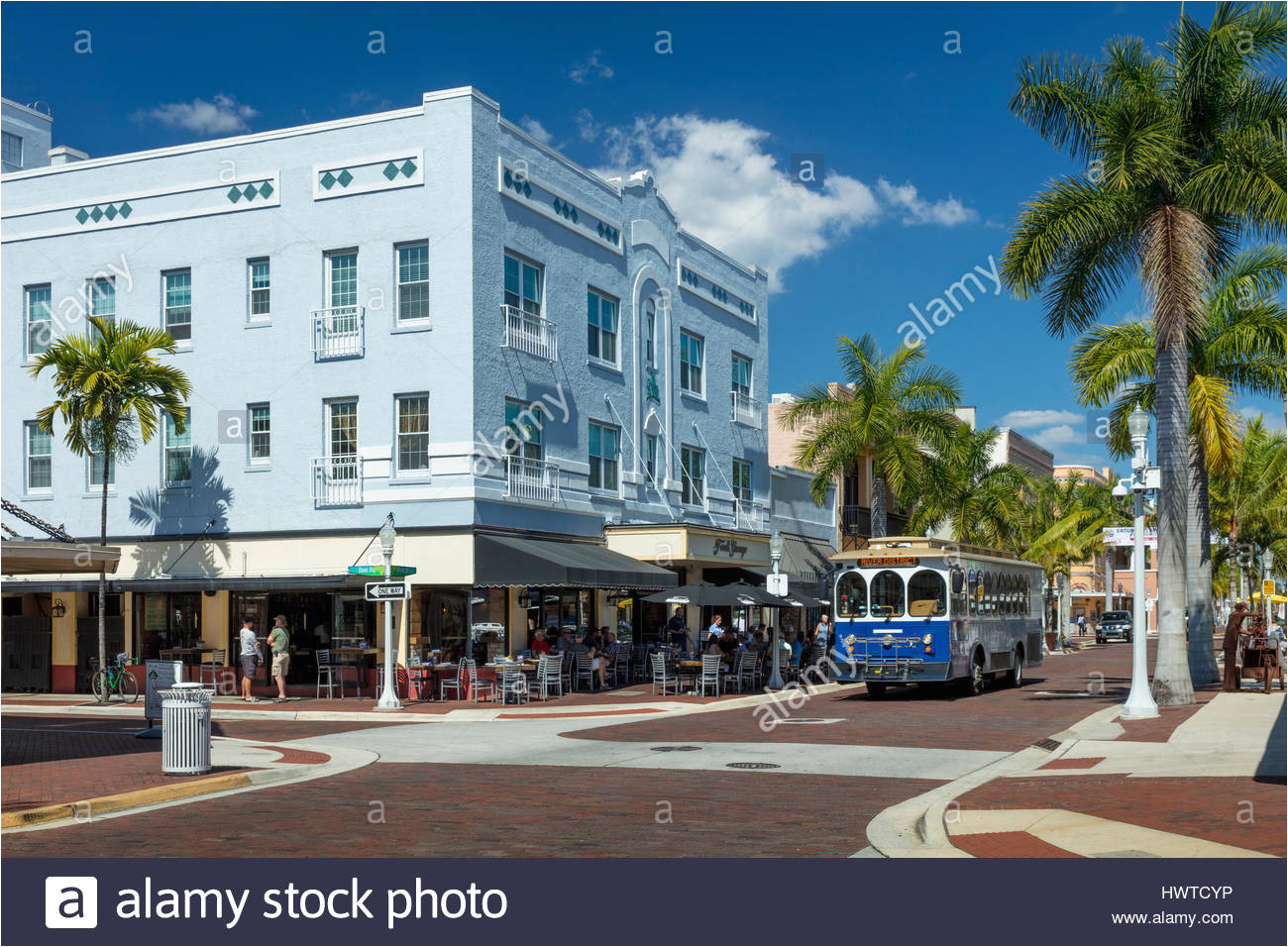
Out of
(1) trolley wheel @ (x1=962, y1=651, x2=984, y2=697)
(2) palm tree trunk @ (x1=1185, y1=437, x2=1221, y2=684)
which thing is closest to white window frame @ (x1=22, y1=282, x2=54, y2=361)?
(1) trolley wheel @ (x1=962, y1=651, x2=984, y2=697)

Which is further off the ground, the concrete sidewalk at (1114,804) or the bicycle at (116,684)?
the concrete sidewalk at (1114,804)

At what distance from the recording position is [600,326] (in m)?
35.2

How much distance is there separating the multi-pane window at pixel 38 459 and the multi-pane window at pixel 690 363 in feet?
56.4

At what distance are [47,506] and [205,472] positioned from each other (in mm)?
4588

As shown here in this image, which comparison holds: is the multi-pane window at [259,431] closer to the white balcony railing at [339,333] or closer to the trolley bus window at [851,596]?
the white balcony railing at [339,333]

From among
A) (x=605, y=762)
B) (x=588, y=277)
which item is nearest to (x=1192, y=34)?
(x=588, y=277)

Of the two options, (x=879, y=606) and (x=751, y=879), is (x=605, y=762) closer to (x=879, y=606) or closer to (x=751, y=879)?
(x=751, y=879)

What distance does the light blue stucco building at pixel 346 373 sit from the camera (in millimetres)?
29219

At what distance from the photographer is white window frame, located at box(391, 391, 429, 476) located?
29.4 m

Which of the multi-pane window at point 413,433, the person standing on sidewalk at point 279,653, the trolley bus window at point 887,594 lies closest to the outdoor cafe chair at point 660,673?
the trolley bus window at point 887,594

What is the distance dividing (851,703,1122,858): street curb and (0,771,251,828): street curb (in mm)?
6992

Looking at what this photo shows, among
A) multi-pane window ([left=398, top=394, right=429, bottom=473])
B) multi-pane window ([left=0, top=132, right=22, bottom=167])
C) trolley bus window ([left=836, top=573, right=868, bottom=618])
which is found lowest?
trolley bus window ([left=836, top=573, right=868, bottom=618])

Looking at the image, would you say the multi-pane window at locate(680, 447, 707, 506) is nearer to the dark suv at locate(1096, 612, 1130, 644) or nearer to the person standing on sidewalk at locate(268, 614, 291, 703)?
the person standing on sidewalk at locate(268, 614, 291, 703)

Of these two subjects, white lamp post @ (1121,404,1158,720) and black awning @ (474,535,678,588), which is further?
black awning @ (474,535,678,588)
